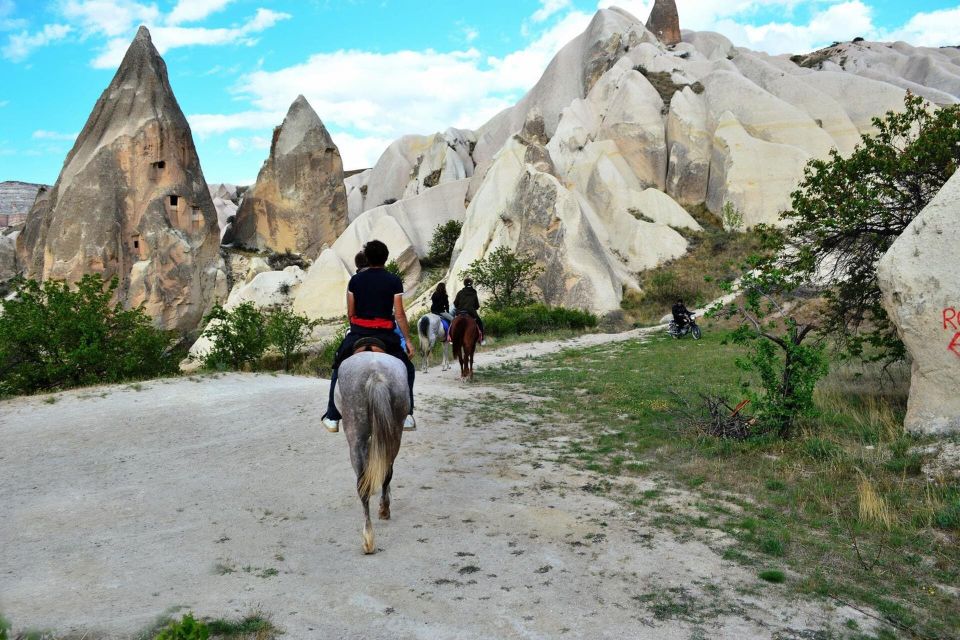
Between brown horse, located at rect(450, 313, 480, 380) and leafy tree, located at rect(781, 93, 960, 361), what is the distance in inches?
238

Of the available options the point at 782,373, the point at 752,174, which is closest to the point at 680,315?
the point at 782,373

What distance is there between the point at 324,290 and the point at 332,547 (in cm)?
3380

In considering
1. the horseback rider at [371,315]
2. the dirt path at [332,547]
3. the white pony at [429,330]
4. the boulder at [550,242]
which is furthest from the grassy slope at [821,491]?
the boulder at [550,242]

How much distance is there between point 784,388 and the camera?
7484 millimetres

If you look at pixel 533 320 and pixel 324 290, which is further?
pixel 324 290

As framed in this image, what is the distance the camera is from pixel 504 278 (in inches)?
1059

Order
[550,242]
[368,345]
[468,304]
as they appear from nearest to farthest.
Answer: [368,345] → [468,304] → [550,242]

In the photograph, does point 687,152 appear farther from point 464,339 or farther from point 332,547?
point 332,547

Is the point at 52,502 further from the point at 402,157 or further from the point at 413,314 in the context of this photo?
the point at 402,157

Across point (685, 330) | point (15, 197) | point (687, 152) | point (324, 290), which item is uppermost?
point (15, 197)

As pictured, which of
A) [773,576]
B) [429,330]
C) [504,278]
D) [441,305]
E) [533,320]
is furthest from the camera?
[504,278]

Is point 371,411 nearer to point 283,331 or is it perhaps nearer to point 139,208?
point 283,331

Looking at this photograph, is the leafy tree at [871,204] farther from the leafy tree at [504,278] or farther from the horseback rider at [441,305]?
the leafy tree at [504,278]

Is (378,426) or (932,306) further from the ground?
(932,306)
